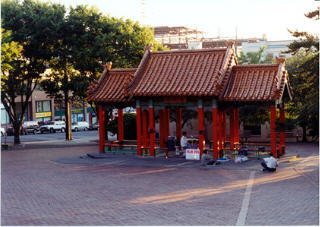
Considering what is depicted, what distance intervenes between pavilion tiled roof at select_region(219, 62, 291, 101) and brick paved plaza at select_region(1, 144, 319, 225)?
12.2 feet

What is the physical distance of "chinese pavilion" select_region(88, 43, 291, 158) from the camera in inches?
1074

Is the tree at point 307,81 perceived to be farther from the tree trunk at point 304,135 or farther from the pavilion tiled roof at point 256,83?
the pavilion tiled roof at point 256,83

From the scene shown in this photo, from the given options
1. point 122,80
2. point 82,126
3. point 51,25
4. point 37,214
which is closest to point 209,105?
point 122,80

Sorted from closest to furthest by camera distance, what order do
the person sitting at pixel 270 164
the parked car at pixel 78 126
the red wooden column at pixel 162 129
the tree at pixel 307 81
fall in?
the tree at pixel 307 81, the person sitting at pixel 270 164, the red wooden column at pixel 162 129, the parked car at pixel 78 126

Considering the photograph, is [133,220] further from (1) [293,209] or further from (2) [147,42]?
(2) [147,42]

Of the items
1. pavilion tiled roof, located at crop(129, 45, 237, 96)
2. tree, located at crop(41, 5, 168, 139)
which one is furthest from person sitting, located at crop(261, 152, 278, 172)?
tree, located at crop(41, 5, 168, 139)

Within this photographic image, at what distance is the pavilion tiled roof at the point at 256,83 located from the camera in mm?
26859

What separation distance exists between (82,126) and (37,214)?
54.6 metres

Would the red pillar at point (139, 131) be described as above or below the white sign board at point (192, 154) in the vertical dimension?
above

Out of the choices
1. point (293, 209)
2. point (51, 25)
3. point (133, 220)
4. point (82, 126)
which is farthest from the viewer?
point (82, 126)

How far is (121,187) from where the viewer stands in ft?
66.6

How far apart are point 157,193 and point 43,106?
5888 cm

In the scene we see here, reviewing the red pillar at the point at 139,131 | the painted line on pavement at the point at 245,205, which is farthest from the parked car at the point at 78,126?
the painted line on pavement at the point at 245,205

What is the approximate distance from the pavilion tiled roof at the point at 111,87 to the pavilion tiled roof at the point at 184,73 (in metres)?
1.19
